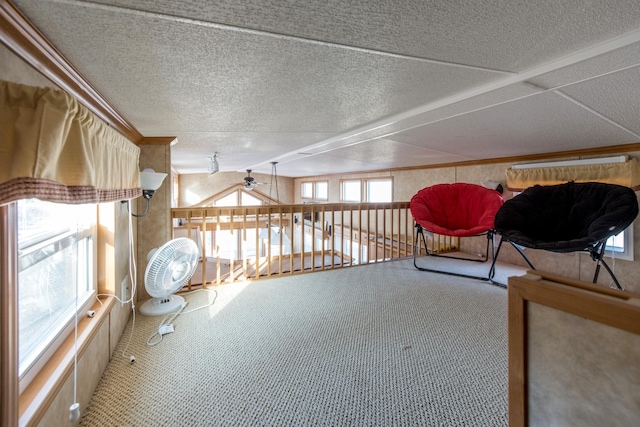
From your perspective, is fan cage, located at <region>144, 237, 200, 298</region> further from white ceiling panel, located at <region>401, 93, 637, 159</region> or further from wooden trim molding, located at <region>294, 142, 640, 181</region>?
wooden trim molding, located at <region>294, 142, 640, 181</region>

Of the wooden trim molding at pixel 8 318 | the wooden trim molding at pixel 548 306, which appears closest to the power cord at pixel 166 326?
the wooden trim molding at pixel 8 318

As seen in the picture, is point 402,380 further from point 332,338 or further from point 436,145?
point 436,145

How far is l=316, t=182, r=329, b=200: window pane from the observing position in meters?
7.95

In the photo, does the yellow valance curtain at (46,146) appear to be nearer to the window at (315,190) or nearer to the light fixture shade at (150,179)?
the light fixture shade at (150,179)

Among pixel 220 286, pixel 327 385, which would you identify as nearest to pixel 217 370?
pixel 327 385

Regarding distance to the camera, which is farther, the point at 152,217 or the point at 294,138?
the point at 294,138

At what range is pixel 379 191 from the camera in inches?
241

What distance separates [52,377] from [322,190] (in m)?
7.46

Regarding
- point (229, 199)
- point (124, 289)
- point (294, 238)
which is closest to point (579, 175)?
point (124, 289)

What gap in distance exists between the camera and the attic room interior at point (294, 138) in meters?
0.65

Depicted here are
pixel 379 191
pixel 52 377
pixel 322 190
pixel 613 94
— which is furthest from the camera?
pixel 322 190

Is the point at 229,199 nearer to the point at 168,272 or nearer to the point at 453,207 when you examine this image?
the point at 168,272

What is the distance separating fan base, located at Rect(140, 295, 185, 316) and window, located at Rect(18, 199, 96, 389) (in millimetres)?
717

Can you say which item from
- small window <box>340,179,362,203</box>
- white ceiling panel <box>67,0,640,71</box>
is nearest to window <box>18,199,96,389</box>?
white ceiling panel <box>67,0,640,71</box>
